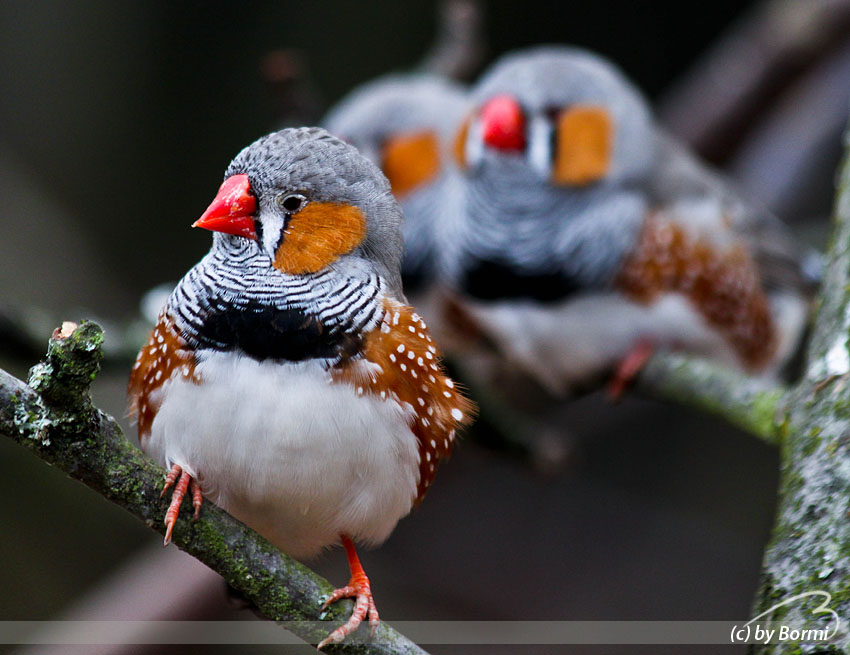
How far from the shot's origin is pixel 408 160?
3.13 m

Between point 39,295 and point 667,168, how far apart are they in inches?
83.8

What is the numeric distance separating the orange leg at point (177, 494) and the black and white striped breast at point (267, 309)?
0.19 m

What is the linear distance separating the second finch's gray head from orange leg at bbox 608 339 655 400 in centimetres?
68

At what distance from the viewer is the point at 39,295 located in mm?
3391

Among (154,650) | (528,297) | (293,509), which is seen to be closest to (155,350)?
(293,509)

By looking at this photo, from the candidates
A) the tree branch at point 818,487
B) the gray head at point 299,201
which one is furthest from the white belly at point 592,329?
the gray head at point 299,201

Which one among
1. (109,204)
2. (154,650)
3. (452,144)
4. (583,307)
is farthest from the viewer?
(109,204)

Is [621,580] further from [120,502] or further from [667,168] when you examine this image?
[120,502]

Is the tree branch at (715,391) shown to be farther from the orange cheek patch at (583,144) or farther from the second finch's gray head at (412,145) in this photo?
the second finch's gray head at (412,145)

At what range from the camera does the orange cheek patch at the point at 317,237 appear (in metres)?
1.35

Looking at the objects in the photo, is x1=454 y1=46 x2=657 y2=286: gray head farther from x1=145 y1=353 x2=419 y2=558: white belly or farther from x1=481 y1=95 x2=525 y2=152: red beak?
x1=145 y1=353 x2=419 y2=558: white belly

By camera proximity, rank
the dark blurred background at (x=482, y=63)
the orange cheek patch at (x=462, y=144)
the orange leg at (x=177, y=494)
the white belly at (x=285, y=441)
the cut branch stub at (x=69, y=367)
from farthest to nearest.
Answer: the dark blurred background at (x=482, y=63), the orange cheek patch at (x=462, y=144), the white belly at (x=285, y=441), the orange leg at (x=177, y=494), the cut branch stub at (x=69, y=367)

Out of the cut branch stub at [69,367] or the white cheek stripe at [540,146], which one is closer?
the cut branch stub at [69,367]

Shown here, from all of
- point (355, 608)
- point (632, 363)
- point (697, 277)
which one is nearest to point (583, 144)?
point (697, 277)
